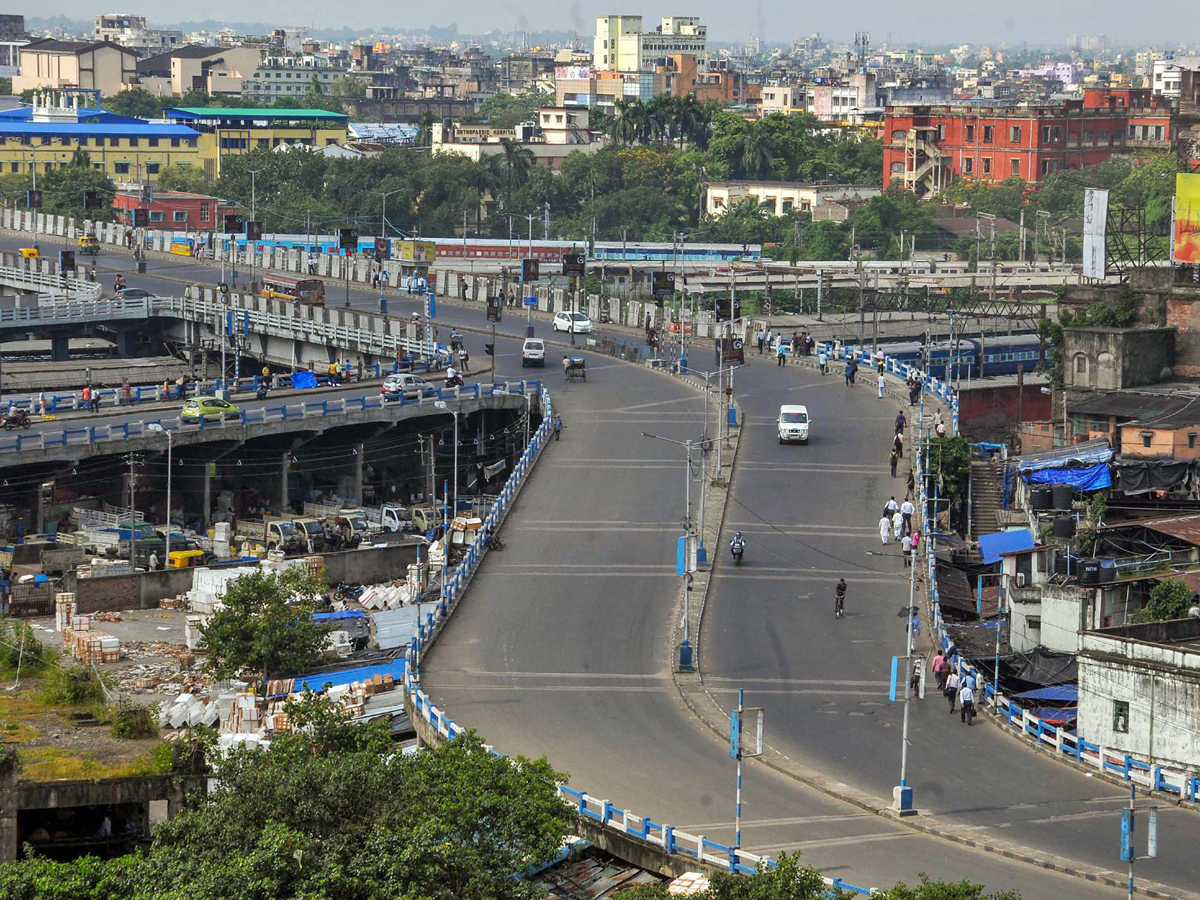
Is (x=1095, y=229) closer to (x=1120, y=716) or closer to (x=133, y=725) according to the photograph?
(x=1120, y=716)

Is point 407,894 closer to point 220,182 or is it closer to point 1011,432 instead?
point 1011,432

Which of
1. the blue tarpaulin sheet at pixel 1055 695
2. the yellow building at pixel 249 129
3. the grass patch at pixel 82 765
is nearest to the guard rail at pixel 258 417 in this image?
the grass patch at pixel 82 765

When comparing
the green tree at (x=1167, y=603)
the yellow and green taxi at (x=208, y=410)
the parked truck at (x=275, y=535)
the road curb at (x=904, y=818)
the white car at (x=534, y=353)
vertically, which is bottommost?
the parked truck at (x=275, y=535)

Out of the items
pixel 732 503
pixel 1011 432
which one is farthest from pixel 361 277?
pixel 732 503

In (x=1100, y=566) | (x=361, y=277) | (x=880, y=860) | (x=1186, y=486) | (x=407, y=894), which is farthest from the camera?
(x=361, y=277)

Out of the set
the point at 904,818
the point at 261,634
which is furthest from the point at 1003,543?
the point at 904,818

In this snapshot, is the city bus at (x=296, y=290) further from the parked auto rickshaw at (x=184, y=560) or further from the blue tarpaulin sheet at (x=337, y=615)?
the blue tarpaulin sheet at (x=337, y=615)

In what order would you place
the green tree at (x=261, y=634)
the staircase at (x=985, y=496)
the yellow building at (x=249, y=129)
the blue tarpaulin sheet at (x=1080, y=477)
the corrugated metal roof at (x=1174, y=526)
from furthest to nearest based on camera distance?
the yellow building at (x=249, y=129) < the staircase at (x=985, y=496) < the blue tarpaulin sheet at (x=1080, y=477) < the corrugated metal roof at (x=1174, y=526) < the green tree at (x=261, y=634)
